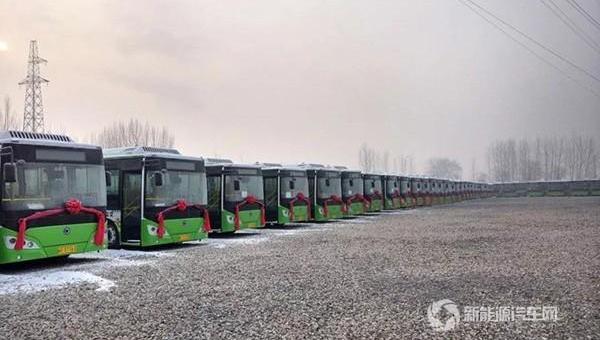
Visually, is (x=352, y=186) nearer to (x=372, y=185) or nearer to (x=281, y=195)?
(x=372, y=185)

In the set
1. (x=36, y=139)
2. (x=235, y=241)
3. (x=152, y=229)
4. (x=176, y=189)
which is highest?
(x=36, y=139)

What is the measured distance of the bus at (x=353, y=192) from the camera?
2933 centimetres

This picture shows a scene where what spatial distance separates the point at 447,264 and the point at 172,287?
590 centimetres

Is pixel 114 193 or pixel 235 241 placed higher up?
pixel 114 193

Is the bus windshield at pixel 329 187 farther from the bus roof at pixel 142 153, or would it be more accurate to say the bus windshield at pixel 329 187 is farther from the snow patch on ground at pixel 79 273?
the snow patch on ground at pixel 79 273

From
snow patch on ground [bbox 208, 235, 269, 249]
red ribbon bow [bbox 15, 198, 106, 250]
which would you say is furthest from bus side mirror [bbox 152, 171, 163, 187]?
snow patch on ground [bbox 208, 235, 269, 249]

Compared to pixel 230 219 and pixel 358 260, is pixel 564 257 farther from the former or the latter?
pixel 230 219

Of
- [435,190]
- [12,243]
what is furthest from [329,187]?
[435,190]

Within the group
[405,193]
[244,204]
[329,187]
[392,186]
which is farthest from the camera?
[405,193]

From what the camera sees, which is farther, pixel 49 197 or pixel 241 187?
pixel 241 187

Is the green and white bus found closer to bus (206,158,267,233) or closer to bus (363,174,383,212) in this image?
bus (363,174,383,212)

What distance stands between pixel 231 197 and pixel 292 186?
5288 mm

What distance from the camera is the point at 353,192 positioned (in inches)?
1186
